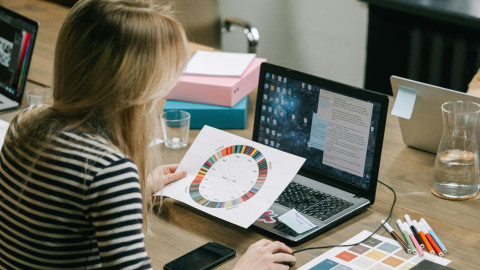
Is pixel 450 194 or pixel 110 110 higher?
pixel 110 110

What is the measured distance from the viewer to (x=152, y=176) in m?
1.67

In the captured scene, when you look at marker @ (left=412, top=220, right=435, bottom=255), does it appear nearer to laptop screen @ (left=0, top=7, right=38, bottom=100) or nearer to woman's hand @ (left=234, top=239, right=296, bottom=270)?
woman's hand @ (left=234, top=239, right=296, bottom=270)

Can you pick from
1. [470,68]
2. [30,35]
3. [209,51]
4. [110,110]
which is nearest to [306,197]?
[110,110]

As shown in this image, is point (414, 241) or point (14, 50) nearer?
point (414, 241)

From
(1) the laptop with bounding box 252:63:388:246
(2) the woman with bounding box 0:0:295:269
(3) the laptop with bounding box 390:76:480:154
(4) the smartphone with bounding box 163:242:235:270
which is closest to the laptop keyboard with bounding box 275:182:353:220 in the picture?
(1) the laptop with bounding box 252:63:388:246

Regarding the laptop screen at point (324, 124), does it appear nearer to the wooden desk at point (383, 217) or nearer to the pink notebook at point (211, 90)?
the wooden desk at point (383, 217)

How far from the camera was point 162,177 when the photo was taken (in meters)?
1.72

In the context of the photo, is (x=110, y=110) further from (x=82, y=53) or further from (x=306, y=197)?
(x=306, y=197)

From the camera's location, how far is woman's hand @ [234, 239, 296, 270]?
1.41 meters

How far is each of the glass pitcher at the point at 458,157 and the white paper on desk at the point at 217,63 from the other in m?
0.73

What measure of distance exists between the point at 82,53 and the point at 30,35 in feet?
3.66

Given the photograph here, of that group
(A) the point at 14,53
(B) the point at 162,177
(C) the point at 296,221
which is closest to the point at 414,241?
(C) the point at 296,221

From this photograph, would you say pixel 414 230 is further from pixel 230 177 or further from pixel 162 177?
pixel 162 177

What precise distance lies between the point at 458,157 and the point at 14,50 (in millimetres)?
1452
